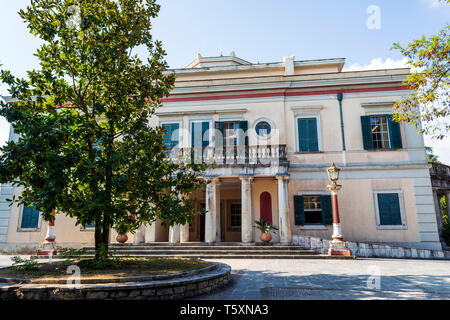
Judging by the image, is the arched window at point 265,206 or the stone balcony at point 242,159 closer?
the stone balcony at point 242,159

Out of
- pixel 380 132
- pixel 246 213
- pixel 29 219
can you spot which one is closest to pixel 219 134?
pixel 246 213

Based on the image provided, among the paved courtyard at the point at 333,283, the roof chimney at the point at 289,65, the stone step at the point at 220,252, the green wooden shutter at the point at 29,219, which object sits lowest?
the paved courtyard at the point at 333,283

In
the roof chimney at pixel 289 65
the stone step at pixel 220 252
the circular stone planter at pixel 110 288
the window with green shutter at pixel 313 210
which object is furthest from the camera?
the roof chimney at pixel 289 65

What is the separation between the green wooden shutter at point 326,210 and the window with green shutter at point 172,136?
344 inches

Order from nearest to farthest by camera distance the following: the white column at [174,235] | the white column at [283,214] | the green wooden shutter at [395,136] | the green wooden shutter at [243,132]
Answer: the white column at [283,214] < the white column at [174,235] < the green wooden shutter at [395,136] < the green wooden shutter at [243,132]

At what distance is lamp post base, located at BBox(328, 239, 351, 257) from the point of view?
12.2 m

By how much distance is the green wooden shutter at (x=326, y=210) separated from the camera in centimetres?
1476

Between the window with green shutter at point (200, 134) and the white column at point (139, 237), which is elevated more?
the window with green shutter at point (200, 134)

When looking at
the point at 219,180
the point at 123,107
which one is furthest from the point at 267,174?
the point at 123,107

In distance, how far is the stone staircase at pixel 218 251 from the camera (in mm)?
12234

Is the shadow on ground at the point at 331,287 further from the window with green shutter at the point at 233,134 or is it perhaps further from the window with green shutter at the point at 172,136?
the window with green shutter at the point at 172,136

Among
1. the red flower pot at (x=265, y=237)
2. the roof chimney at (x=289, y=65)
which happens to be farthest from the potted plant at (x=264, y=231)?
the roof chimney at (x=289, y=65)

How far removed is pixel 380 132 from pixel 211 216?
1031 centimetres

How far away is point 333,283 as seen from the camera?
691 centimetres
